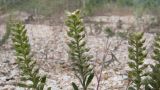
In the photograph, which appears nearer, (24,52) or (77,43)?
(24,52)

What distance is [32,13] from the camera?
15344 millimetres

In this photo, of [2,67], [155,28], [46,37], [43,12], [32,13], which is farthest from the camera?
[32,13]

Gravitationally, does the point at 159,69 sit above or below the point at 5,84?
above

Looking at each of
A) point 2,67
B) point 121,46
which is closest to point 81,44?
point 2,67

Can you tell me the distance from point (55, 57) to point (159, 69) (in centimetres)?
462

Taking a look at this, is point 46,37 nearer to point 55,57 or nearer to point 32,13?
point 55,57

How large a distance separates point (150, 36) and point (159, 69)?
332 inches

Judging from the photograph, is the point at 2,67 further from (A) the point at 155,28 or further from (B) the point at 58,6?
(B) the point at 58,6

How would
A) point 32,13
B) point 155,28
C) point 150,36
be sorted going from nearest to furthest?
1. point 150,36
2. point 155,28
3. point 32,13

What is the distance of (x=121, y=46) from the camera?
9.48 meters

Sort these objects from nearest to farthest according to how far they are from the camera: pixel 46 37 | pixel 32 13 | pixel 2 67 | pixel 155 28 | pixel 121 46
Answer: pixel 2 67, pixel 121 46, pixel 46 37, pixel 155 28, pixel 32 13

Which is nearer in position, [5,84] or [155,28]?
Answer: [5,84]

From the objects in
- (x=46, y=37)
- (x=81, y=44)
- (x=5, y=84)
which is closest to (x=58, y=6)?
(x=46, y=37)

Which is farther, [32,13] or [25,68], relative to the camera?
[32,13]
